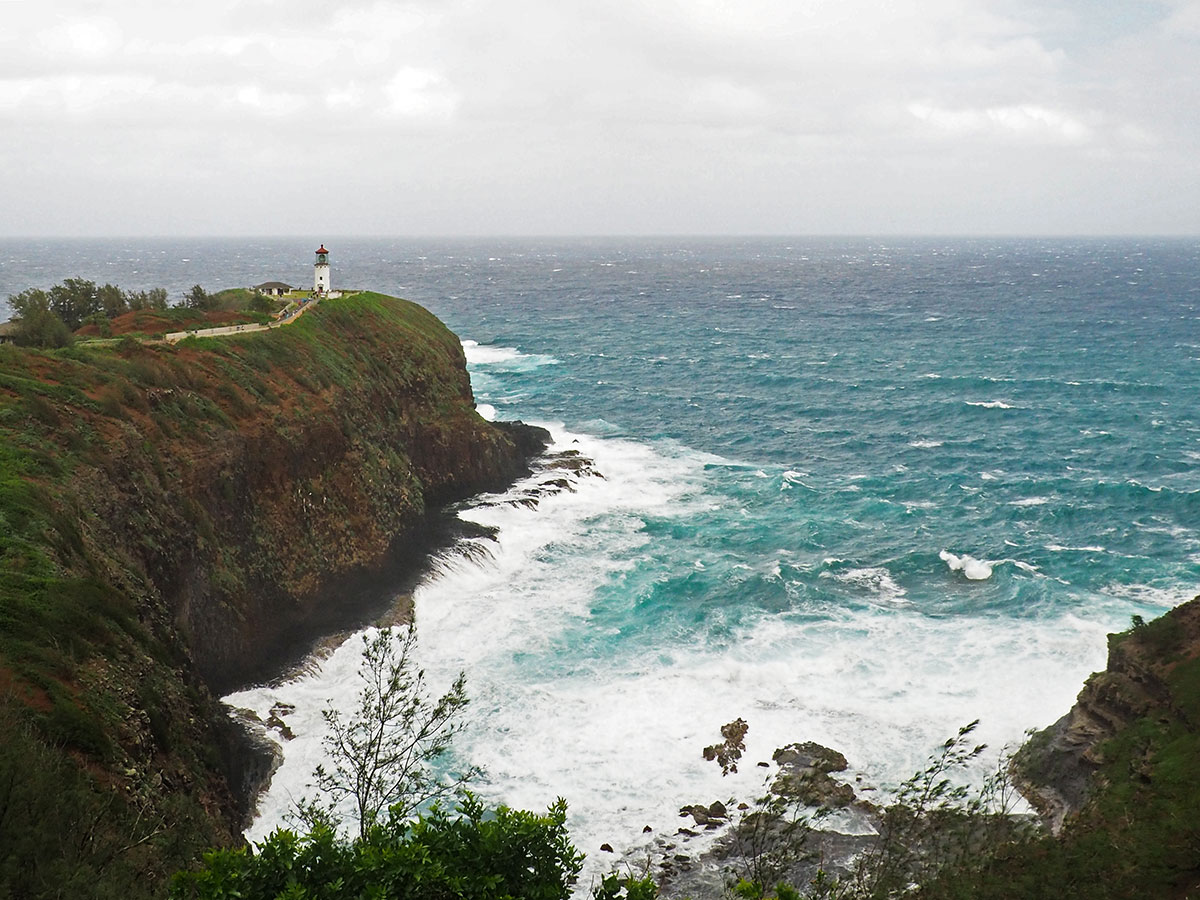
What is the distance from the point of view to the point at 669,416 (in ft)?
273

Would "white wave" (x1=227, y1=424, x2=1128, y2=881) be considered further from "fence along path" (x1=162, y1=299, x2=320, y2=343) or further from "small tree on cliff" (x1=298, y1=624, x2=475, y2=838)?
"fence along path" (x1=162, y1=299, x2=320, y2=343)

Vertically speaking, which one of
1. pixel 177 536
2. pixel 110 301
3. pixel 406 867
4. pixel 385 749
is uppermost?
pixel 110 301

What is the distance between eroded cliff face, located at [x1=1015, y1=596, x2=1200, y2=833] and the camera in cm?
2808

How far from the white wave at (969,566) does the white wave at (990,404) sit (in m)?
39.2

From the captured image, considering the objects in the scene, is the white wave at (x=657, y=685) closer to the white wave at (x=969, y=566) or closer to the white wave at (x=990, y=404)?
the white wave at (x=969, y=566)

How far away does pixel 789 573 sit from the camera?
155 feet

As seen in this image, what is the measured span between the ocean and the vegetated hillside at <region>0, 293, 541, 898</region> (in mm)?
3917

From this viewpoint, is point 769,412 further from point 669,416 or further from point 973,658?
point 973,658

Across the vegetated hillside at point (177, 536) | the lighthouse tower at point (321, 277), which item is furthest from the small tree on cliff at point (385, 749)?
the lighthouse tower at point (321, 277)

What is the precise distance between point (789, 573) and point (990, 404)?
47291mm

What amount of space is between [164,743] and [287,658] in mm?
12711

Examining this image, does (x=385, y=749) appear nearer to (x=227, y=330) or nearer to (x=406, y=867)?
(x=406, y=867)

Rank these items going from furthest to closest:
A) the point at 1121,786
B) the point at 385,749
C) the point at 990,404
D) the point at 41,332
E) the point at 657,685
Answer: the point at 990,404, the point at 41,332, the point at 657,685, the point at 385,749, the point at 1121,786

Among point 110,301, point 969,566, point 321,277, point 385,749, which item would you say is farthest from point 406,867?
point 321,277
